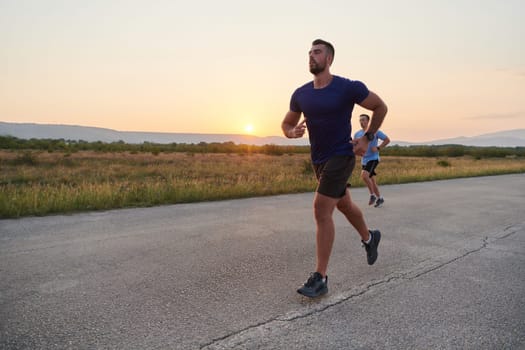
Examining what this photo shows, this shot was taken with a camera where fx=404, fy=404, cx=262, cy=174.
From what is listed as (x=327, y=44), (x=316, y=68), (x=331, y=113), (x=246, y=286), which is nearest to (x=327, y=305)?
(x=246, y=286)

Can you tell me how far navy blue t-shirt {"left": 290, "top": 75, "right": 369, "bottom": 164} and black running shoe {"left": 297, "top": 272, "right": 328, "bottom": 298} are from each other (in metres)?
1.01

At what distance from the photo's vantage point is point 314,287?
341 cm

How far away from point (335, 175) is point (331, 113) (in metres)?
0.53

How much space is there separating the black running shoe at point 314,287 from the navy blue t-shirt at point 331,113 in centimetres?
101

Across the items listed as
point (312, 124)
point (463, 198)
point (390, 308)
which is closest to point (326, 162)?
point (312, 124)

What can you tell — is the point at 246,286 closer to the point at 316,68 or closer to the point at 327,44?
the point at 316,68

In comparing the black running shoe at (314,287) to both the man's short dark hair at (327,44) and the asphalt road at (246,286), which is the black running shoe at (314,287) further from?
the man's short dark hair at (327,44)

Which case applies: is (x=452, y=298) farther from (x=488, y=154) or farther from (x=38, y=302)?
(x=488, y=154)

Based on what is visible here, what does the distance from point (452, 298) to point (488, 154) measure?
273 feet

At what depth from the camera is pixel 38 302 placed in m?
3.17

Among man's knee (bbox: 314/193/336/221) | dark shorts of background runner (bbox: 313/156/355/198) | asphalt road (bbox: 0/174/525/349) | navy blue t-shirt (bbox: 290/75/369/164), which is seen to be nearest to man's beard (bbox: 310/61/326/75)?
navy blue t-shirt (bbox: 290/75/369/164)

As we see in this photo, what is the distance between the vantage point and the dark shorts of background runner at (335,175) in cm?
345

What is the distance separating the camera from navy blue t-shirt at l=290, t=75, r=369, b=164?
11.1ft

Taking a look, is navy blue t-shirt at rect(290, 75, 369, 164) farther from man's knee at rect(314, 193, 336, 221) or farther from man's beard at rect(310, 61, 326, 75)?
man's knee at rect(314, 193, 336, 221)
